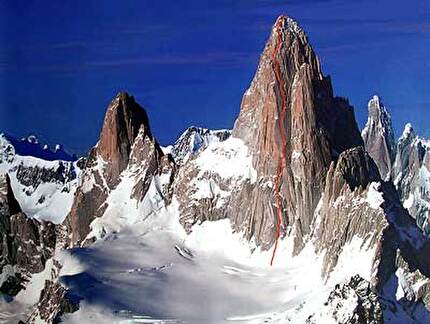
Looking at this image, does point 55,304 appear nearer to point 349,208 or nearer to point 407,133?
point 349,208

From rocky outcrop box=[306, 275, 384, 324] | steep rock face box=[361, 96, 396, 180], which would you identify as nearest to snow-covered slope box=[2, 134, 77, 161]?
steep rock face box=[361, 96, 396, 180]

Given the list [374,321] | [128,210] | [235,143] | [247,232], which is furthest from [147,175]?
[374,321]

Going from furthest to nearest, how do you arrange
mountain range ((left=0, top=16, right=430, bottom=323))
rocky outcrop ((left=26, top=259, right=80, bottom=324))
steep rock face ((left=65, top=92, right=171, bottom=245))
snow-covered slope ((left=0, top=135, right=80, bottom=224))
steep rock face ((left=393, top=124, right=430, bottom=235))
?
snow-covered slope ((left=0, top=135, right=80, bottom=224)) → steep rock face ((left=393, top=124, right=430, bottom=235)) → steep rock face ((left=65, top=92, right=171, bottom=245)) → rocky outcrop ((left=26, top=259, right=80, bottom=324)) → mountain range ((left=0, top=16, right=430, bottom=323))

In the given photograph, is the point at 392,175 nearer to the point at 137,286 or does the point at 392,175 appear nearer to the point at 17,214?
the point at 17,214

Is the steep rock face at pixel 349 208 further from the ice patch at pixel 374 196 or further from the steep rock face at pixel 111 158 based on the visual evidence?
the steep rock face at pixel 111 158

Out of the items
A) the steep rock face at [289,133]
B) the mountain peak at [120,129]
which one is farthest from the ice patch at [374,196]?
the mountain peak at [120,129]

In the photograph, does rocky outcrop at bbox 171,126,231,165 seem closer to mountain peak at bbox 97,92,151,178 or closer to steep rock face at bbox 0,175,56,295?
mountain peak at bbox 97,92,151,178

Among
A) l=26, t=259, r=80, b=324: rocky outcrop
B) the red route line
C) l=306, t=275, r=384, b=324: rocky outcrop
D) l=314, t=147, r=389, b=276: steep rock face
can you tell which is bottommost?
l=306, t=275, r=384, b=324: rocky outcrop
